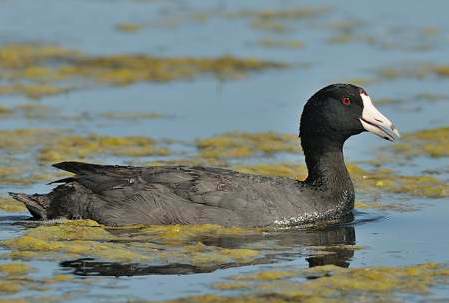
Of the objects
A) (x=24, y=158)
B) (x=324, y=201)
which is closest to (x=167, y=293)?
(x=324, y=201)

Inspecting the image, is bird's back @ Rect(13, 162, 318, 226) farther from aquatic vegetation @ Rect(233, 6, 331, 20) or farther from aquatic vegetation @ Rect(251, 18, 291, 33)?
aquatic vegetation @ Rect(233, 6, 331, 20)

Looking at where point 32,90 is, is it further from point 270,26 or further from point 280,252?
point 280,252

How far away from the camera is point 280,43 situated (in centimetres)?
1908

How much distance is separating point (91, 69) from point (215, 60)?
171 centimetres

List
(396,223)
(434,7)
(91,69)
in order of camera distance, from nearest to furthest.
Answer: (396,223) < (91,69) < (434,7)

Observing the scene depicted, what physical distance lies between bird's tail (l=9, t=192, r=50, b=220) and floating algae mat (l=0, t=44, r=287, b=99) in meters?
5.73

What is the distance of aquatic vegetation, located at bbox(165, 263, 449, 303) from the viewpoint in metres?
8.15

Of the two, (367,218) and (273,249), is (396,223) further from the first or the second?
(273,249)

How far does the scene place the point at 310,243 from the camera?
9.91m

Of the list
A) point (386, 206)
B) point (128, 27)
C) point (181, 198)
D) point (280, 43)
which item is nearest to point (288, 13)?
point (280, 43)

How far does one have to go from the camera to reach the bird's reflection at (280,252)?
28.9 feet

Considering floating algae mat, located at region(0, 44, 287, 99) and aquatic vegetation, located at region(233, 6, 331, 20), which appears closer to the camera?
floating algae mat, located at region(0, 44, 287, 99)

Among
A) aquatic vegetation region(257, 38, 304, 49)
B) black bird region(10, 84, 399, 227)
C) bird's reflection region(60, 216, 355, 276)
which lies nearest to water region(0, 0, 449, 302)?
bird's reflection region(60, 216, 355, 276)

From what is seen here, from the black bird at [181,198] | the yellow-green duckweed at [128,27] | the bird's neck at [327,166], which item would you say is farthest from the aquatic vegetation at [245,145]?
the yellow-green duckweed at [128,27]
